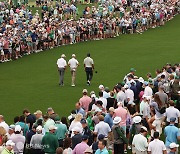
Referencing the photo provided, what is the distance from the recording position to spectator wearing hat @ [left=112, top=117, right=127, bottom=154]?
17.3 metres

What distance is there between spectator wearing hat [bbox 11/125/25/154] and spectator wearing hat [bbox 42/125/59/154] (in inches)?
26.4

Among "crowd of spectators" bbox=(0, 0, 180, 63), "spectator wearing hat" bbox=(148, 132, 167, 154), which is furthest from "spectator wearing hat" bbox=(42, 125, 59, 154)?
"crowd of spectators" bbox=(0, 0, 180, 63)

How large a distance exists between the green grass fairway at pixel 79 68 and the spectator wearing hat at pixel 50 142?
255 inches

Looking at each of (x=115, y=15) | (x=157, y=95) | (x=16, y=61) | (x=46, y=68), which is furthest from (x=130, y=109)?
(x=115, y=15)

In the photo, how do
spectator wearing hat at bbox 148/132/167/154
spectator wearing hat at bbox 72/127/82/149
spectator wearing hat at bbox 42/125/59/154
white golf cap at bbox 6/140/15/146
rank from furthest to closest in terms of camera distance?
spectator wearing hat at bbox 42/125/59/154 → spectator wearing hat at bbox 72/127/82/149 → spectator wearing hat at bbox 148/132/167/154 → white golf cap at bbox 6/140/15/146

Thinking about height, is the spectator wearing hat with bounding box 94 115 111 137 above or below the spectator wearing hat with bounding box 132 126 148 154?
above

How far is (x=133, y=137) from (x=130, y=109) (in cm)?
325

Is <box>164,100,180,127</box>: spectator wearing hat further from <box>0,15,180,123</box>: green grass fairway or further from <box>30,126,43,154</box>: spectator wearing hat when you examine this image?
<box>0,15,180,123</box>: green grass fairway

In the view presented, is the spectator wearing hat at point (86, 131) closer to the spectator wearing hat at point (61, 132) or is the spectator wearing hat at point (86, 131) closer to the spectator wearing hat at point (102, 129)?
the spectator wearing hat at point (102, 129)

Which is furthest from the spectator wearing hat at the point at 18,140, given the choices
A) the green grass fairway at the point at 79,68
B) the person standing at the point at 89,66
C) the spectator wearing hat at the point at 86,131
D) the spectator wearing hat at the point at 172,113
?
the person standing at the point at 89,66

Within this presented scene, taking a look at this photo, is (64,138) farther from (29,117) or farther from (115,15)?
(115,15)

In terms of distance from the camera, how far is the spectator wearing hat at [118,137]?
17328mm

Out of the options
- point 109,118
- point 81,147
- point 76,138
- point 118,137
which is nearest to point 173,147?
Answer: point 118,137

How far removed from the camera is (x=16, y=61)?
1405 inches
